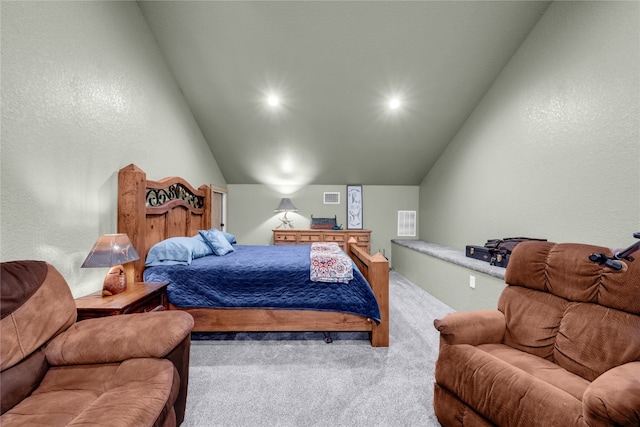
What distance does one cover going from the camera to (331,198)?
555 cm

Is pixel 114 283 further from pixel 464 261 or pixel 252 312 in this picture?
pixel 464 261

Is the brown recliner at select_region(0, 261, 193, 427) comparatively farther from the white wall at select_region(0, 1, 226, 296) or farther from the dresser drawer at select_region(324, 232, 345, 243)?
the dresser drawer at select_region(324, 232, 345, 243)

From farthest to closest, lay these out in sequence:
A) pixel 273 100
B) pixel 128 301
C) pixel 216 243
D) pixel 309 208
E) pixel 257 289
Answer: pixel 309 208, pixel 273 100, pixel 216 243, pixel 257 289, pixel 128 301

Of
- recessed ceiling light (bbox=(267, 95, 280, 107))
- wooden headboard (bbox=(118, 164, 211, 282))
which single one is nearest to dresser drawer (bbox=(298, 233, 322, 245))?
wooden headboard (bbox=(118, 164, 211, 282))

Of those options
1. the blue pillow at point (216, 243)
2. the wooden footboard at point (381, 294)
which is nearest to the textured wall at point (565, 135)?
the wooden footboard at point (381, 294)

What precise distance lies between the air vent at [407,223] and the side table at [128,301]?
4460mm

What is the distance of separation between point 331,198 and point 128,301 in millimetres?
4139

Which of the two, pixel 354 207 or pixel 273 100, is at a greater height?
pixel 273 100

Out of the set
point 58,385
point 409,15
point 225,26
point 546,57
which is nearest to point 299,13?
point 225,26

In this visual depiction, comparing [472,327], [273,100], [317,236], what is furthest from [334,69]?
[472,327]

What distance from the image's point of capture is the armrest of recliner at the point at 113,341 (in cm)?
125

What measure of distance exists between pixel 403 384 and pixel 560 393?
100cm

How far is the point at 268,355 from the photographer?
7.31 feet

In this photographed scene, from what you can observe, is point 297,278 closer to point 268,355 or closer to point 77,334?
point 268,355
